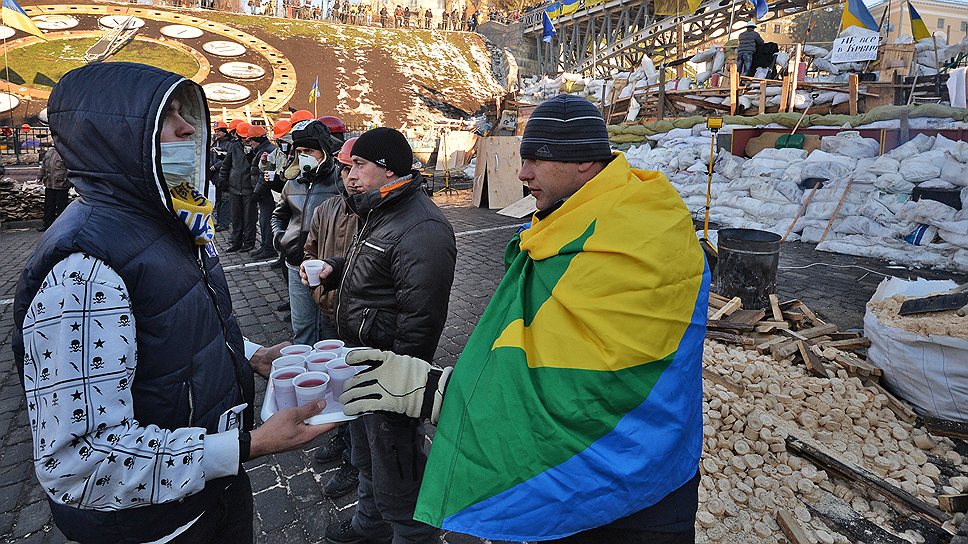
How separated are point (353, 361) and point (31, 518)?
8.49ft

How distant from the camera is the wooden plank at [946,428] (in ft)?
11.8

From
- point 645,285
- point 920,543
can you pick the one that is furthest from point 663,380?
point 920,543

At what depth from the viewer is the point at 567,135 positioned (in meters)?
1.70

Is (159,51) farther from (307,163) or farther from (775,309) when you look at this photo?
(775,309)

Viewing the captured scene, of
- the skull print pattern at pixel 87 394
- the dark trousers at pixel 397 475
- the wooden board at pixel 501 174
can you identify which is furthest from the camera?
the wooden board at pixel 501 174

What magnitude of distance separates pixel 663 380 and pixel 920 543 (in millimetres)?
2546

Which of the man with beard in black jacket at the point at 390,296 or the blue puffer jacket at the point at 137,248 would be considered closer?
the blue puffer jacket at the point at 137,248

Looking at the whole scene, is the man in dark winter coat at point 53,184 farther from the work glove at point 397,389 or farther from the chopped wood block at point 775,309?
the chopped wood block at point 775,309

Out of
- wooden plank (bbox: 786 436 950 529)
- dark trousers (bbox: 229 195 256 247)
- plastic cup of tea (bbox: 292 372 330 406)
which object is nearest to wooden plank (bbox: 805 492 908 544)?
wooden plank (bbox: 786 436 950 529)

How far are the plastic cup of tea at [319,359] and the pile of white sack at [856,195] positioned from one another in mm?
9592

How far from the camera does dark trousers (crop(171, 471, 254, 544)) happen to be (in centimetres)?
157

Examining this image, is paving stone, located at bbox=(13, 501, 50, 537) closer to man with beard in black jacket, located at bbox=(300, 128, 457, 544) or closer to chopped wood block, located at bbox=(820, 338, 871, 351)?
man with beard in black jacket, located at bbox=(300, 128, 457, 544)

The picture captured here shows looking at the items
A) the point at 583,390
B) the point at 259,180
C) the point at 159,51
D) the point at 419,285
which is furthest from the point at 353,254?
the point at 159,51

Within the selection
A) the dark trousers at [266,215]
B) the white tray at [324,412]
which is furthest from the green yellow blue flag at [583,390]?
the dark trousers at [266,215]
